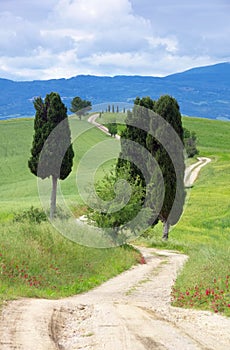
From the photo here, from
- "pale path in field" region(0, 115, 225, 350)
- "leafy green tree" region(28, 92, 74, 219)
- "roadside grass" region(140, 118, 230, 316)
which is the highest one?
"leafy green tree" region(28, 92, 74, 219)

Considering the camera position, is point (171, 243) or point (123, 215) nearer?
point (123, 215)

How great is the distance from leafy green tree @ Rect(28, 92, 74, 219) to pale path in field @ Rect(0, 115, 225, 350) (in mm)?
27951

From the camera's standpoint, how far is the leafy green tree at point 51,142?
4403 centimetres

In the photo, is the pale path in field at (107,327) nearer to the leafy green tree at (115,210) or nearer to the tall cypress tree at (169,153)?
the leafy green tree at (115,210)

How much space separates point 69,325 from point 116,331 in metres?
1.86

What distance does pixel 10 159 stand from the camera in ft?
299

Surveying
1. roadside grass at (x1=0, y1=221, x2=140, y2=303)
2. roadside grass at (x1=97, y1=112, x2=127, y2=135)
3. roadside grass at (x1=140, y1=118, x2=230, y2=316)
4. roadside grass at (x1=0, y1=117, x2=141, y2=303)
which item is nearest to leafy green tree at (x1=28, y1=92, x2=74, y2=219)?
roadside grass at (x1=97, y1=112, x2=127, y2=135)

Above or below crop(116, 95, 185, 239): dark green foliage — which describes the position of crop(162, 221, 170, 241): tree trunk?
below

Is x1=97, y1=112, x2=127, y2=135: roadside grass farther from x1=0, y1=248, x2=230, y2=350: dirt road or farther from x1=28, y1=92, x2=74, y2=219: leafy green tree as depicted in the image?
x1=0, y1=248, x2=230, y2=350: dirt road

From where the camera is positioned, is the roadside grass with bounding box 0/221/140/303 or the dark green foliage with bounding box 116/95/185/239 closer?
the roadside grass with bounding box 0/221/140/303

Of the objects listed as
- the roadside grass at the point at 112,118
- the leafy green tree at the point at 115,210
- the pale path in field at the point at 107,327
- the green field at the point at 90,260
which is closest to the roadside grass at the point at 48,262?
the green field at the point at 90,260

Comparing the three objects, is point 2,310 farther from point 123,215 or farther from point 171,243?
point 171,243

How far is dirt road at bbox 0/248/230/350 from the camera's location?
1019 cm

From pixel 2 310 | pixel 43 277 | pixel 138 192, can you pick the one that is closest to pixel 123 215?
pixel 138 192
